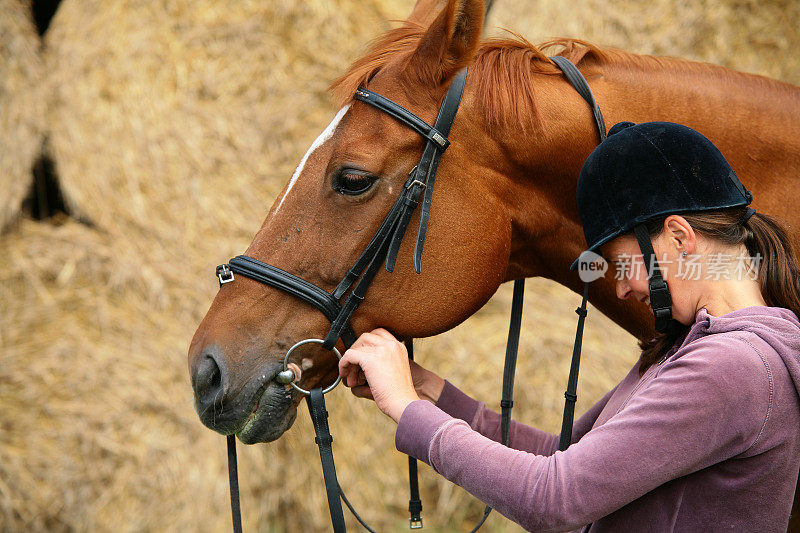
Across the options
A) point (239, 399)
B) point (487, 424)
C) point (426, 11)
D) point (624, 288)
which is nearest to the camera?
point (624, 288)

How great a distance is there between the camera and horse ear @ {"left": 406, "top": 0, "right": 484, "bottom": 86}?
158cm

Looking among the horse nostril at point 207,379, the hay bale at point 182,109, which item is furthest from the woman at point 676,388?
the hay bale at point 182,109

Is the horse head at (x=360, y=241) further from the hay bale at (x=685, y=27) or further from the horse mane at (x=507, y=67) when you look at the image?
the hay bale at (x=685, y=27)

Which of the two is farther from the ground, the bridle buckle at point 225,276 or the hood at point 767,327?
the hood at point 767,327

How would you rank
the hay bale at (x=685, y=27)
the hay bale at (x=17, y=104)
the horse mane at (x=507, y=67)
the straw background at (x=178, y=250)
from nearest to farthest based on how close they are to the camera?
the horse mane at (x=507, y=67) < the straw background at (x=178, y=250) < the hay bale at (x=17, y=104) < the hay bale at (x=685, y=27)

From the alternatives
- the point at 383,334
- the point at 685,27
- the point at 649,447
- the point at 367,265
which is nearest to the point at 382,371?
the point at 383,334

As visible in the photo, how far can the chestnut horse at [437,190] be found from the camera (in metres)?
1.61

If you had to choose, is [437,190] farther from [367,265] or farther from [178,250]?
[178,250]

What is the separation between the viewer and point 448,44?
1.61 m

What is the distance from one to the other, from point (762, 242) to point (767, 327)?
195 mm

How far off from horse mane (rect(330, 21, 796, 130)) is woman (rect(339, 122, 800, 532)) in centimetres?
35

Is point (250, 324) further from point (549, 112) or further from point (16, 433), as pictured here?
point (16, 433)

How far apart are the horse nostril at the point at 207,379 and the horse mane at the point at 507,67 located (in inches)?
29.5

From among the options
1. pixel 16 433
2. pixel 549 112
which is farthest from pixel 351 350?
pixel 16 433
